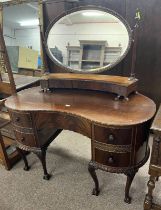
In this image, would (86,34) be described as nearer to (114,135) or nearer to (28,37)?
(28,37)

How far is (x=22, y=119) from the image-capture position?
5.01ft

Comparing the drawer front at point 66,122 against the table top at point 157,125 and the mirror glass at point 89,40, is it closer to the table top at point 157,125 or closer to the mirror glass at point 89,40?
the table top at point 157,125

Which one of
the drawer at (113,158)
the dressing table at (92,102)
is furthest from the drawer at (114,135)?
the drawer at (113,158)

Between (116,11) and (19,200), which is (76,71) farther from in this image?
(19,200)

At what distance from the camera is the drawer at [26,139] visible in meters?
1.61

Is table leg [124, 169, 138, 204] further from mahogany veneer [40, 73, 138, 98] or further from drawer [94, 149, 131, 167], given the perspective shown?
mahogany veneer [40, 73, 138, 98]

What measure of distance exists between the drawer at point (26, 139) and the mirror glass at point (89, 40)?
2.88 ft

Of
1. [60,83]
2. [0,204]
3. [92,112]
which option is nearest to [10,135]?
[0,204]

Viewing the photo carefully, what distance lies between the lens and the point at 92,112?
1.36 meters

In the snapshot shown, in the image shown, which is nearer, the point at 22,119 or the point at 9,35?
the point at 22,119

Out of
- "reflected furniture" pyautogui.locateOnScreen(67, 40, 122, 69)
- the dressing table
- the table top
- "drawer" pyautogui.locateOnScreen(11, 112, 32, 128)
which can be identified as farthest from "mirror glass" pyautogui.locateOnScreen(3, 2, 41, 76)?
the table top

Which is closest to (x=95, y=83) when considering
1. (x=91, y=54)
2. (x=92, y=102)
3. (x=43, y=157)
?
(x=92, y=102)

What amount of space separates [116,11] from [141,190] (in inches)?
70.2

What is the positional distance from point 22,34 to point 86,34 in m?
0.79
